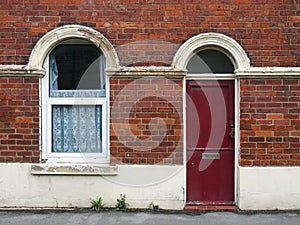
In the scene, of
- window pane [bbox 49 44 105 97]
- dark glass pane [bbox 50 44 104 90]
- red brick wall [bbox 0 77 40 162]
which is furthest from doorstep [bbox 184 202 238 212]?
red brick wall [bbox 0 77 40 162]

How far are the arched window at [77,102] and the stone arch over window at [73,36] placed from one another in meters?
0.23

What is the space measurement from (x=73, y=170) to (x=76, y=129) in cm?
68

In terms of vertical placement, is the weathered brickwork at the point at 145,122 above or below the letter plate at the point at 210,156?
above

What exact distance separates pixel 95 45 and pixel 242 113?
2.51 metres

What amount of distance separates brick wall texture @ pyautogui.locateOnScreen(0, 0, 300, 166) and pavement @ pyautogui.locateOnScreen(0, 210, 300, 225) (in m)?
0.78

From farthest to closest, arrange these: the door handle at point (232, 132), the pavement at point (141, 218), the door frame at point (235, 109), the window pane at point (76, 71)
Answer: the window pane at point (76, 71) < the door handle at point (232, 132) < the door frame at point (235, 109) < the pavement at point (141, 218)

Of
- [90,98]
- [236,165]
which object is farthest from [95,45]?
[236,165]

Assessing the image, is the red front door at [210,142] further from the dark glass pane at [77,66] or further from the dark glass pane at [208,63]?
the dark glass pane at [77,66]

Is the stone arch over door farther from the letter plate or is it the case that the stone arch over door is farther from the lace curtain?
the lace curtain

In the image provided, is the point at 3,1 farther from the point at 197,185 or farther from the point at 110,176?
the point at 197,185

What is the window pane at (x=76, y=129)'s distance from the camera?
5.80 m

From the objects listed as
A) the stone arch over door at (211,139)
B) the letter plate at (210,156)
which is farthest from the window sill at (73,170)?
the letter plate at (210,156)

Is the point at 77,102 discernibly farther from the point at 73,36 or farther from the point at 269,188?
the point at 269,188

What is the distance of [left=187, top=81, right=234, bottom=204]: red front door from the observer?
5.70m
